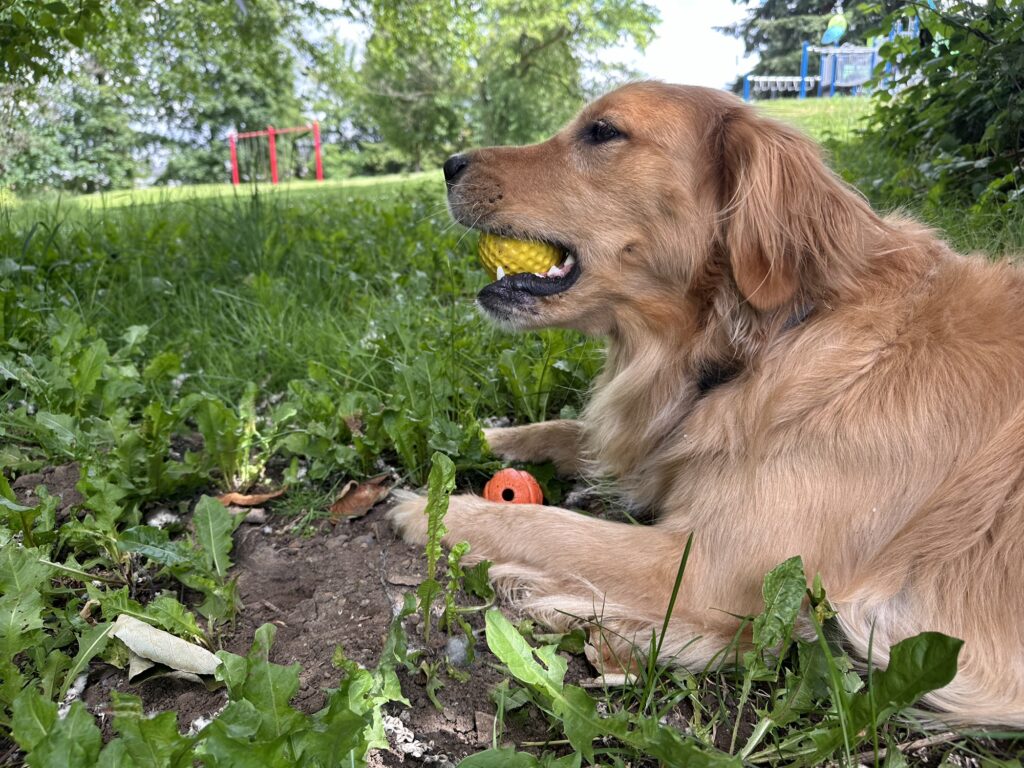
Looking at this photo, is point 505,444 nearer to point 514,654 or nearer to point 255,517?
point 255,517

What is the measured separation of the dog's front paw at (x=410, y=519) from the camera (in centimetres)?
234

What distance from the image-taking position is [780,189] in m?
2.21

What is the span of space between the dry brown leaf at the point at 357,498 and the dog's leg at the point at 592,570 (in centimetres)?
17

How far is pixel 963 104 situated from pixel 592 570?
3.92 m

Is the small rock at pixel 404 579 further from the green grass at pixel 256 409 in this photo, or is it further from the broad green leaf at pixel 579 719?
the broad green leaf at pixel 579 719

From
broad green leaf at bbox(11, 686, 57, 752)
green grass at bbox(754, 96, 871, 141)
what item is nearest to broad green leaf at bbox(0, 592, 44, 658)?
broad green leaf at bbox(11, 686, 57, 752)

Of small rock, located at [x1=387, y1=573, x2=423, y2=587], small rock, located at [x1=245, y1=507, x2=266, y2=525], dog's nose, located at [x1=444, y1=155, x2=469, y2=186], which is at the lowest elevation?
small rock, located at [x1=387, y1=573, x2=423, y2=587]

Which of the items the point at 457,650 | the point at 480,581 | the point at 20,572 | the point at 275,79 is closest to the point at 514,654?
the point at 457,650

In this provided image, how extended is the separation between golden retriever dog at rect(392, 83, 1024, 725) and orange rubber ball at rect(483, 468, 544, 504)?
0.41 ft

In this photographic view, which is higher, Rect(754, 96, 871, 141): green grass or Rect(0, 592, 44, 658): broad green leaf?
Rect(754, 96, 871, 141): green grass

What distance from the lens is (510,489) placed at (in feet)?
8.37

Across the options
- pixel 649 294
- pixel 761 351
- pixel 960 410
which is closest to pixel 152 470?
pixel 649 294

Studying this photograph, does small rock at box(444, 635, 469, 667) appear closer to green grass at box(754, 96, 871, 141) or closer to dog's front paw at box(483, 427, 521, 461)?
dog's front paw at box(483, 427, 521, 461)

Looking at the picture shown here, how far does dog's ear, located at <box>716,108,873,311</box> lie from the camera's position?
7.06 feet
